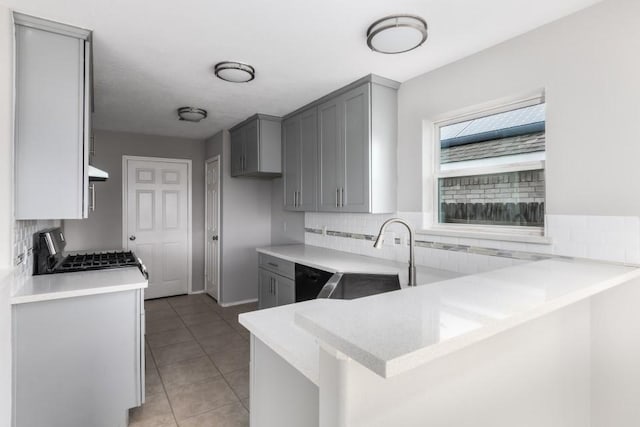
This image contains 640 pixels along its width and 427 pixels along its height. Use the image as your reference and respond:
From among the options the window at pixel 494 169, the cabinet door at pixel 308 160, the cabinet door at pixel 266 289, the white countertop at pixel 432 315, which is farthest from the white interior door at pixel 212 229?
the white countertop at pixel 432 315

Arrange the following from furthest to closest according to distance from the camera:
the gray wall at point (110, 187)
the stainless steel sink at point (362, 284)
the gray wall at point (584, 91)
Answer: the gray wall at point (110, 187), the stainless steel sink at point (362, 284), the gray wall at point (584, 91)

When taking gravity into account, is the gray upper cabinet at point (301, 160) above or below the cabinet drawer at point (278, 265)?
above

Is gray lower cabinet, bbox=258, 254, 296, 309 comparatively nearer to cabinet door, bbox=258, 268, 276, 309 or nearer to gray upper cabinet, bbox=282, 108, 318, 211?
cabinet door, bbox=258, 268, 276, 309

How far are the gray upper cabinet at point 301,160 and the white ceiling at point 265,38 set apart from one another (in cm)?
38

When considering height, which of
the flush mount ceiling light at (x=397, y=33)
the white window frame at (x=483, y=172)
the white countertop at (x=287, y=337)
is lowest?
the white countertop at (x=287, y=337)

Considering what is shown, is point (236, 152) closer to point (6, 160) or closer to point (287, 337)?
point (6, 160)

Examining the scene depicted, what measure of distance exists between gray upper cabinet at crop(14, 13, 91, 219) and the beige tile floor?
1428mm

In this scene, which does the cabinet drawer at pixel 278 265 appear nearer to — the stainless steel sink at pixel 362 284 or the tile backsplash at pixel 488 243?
the tile backsplash at pixel 488 243

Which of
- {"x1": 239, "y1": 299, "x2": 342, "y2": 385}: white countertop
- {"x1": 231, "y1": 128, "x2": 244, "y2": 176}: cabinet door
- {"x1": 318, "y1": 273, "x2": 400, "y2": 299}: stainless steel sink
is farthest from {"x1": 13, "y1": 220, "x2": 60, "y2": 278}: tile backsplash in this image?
{"x1": 231, "y1": 128, "x2": 244, "y2": 176}: cabinet door

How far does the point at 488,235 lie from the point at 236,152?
10.7 feet

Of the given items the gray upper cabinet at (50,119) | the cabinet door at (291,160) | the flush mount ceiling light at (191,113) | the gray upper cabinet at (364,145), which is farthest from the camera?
the cabinet door at (291,160)

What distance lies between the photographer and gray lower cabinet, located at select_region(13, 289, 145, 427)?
6.10 ft

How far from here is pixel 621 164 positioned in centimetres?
170

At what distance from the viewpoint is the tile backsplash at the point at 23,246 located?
1955mm
